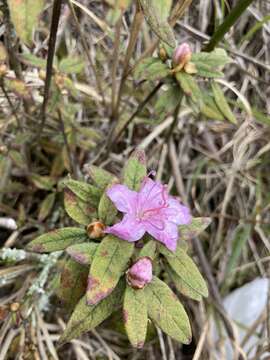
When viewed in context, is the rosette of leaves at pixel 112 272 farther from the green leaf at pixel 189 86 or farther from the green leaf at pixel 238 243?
the green leaf at pixel 238 243

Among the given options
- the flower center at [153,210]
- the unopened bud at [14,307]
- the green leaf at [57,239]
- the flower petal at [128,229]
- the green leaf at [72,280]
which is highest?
the flower center at [153,210]

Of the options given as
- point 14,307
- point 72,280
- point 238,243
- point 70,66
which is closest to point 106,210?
point 72,280

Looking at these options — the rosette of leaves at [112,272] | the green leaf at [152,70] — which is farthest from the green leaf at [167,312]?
the green leaf at [152,70]

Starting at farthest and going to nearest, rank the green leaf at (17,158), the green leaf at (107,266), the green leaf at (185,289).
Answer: the green leaf at (17,158), the green leaf at (185,289), the green leaf at (107,266)

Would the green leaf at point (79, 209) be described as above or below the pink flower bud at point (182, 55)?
below

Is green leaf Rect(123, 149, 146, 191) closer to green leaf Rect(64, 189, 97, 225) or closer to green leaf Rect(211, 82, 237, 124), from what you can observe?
green leaf Rect(64, 189, 97, 225)

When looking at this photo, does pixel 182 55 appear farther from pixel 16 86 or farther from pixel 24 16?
pixel 24 16

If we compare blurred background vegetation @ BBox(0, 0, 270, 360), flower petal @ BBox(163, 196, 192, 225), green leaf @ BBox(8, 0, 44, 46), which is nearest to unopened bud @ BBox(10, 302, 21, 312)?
blurred background vegetation @ BBox(0, 0, 270, 360)
